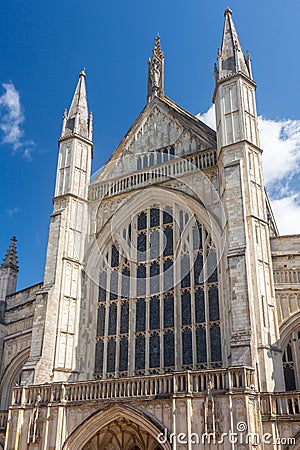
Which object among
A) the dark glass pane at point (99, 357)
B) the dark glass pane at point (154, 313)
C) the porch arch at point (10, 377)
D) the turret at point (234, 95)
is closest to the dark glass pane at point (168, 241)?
the dark glass pane at point (154, 313)

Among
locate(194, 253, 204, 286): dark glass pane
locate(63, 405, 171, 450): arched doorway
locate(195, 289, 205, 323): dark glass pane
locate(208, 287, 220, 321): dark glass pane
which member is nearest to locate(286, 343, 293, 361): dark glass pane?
locate(208, 287, 220, 321): dark glass pane

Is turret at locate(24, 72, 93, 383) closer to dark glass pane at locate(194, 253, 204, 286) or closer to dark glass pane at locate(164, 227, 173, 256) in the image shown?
dark glass pane at locate(164, 227, 173, 256)

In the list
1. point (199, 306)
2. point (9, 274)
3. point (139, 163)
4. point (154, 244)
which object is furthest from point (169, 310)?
point (9, 274)

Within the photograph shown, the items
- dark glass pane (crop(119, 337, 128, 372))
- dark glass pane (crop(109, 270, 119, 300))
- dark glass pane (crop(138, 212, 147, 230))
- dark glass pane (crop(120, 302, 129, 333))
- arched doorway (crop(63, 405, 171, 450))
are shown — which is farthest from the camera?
dark glass pane (crop(138, 212, 147, 230))

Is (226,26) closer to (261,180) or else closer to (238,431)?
(261,180)

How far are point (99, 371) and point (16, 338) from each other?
15.6 ft

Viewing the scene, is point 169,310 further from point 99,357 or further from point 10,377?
point 10,377

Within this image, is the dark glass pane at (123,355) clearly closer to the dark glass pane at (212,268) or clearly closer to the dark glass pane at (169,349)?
the dark glass pane at (169,349)

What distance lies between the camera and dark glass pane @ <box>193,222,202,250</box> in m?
17.6

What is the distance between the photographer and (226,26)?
799 inches

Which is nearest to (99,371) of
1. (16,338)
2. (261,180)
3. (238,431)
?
(16,338)

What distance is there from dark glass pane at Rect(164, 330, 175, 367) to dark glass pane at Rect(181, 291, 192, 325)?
0.63 m

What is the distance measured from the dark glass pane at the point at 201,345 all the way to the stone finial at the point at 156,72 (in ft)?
36.6

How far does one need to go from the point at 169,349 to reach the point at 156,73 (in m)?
13.2
